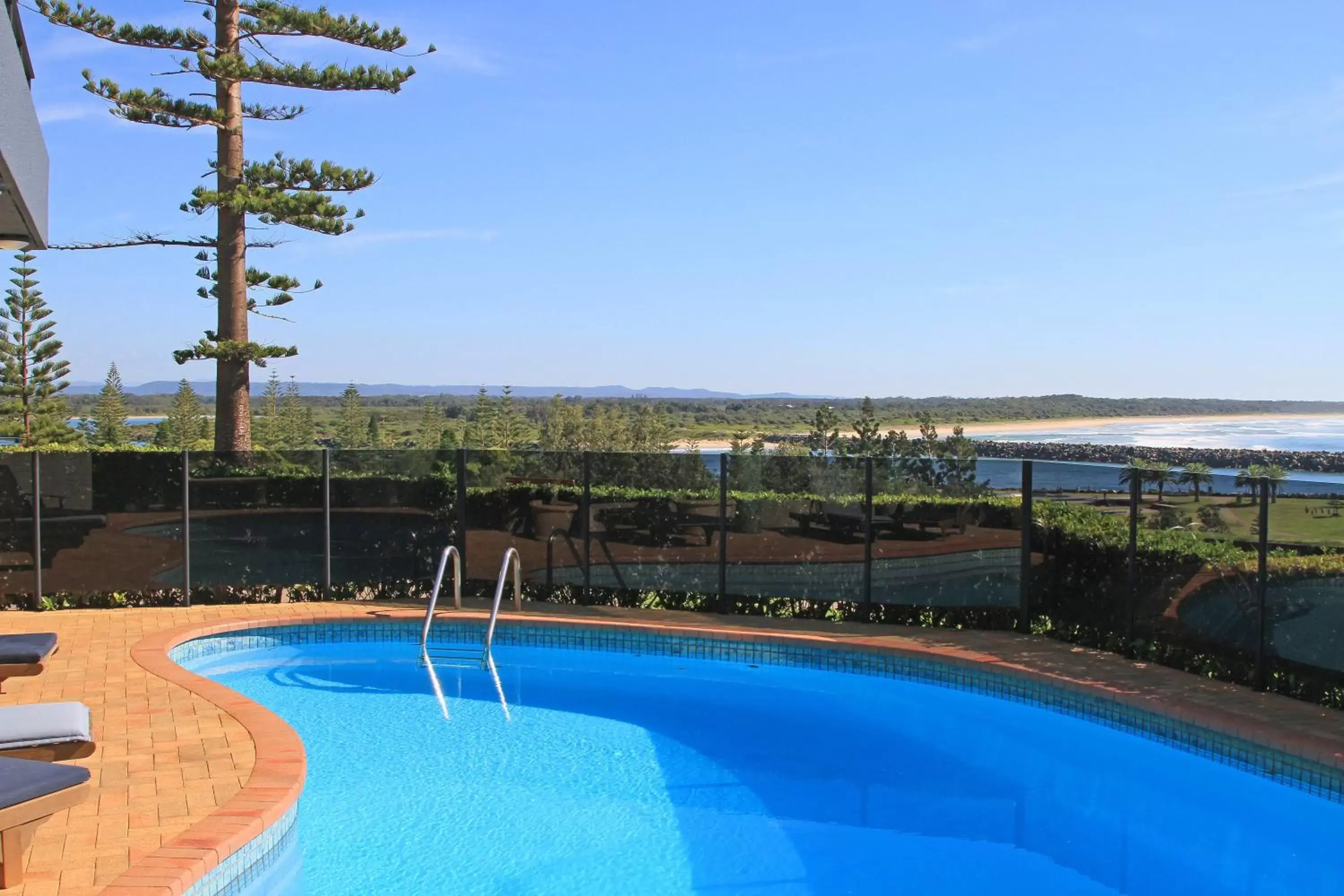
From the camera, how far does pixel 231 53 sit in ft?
44.2

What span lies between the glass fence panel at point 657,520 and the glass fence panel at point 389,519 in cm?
146

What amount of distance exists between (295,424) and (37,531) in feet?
139

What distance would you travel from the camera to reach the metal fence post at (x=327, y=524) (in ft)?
32.9

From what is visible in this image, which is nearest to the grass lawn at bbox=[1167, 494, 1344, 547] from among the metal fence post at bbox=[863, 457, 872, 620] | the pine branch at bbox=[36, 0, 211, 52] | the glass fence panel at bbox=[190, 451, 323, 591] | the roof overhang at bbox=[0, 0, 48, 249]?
the metal fence post at bbox=[863, 457, 872, 620]

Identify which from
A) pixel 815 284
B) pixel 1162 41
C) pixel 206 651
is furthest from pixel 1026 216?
pixel 206 651

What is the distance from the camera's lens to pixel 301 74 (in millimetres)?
13938

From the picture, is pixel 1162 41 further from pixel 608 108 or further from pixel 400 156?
pixel 400 156

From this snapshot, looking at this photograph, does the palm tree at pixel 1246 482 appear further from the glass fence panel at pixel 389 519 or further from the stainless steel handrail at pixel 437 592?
the glass fence panel at pixel 389 519

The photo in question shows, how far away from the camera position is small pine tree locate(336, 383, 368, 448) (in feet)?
165

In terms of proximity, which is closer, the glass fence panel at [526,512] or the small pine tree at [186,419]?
the glass fence panel at [526,512]

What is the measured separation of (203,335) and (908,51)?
36.5ft

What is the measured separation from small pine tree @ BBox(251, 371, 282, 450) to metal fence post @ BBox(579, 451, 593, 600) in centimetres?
3086

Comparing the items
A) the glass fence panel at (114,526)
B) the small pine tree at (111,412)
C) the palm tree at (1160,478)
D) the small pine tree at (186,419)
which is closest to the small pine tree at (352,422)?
the small pine tree at (186,419)

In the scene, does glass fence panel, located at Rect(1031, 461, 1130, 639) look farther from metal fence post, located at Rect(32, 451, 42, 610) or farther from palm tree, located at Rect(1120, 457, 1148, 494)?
metal fence post, located at Rect(32, 451, 42, 610)
